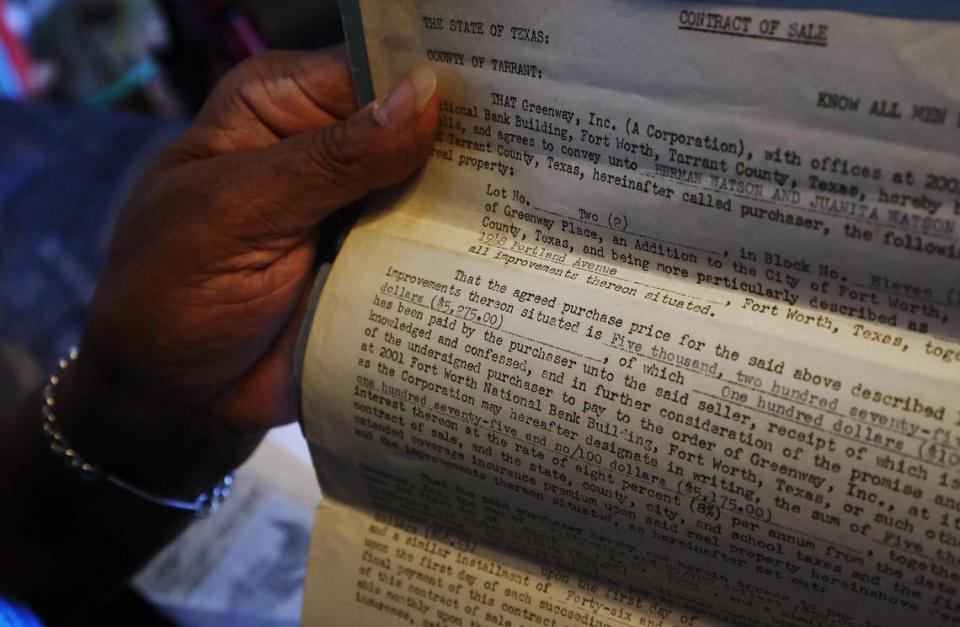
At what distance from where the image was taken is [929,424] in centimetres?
28

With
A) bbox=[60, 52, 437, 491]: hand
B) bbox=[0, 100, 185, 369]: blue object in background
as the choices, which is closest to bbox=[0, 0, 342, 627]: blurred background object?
bbox=[0, 100, 185, 369]: blue object in background

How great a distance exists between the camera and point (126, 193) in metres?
0.94

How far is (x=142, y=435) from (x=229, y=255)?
0.17 metres

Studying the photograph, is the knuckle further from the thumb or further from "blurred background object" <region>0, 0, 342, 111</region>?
"blurred background object" <region>0, 0, 342, 111</region>

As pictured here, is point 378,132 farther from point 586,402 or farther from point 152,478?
point 152,478

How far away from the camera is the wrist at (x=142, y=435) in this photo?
0.50 metres

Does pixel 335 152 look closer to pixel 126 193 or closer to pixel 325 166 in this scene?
pixel 325 166

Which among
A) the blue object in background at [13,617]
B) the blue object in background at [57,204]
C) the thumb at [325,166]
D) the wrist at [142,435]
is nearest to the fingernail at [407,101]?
the thumb at [325,166]

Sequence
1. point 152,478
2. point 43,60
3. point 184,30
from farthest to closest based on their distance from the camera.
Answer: point 43,60 → point 184,30 → point 152,478

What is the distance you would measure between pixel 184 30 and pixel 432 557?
2.71 ft

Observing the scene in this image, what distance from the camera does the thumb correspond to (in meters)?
0.36

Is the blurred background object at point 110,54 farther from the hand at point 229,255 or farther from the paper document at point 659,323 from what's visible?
the paper document at point 659,323

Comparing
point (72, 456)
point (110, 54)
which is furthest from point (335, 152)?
point (110, 54)

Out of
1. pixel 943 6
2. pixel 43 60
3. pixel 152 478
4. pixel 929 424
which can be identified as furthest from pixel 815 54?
pixel 43 60
